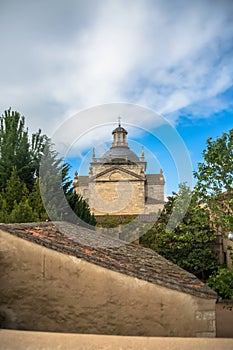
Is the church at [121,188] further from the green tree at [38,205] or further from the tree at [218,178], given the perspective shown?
the tree at [218,178]

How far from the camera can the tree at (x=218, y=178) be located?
6742 millimetres

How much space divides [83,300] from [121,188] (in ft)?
66.2

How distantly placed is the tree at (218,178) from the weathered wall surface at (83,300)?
2.24 m

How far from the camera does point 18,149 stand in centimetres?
1844

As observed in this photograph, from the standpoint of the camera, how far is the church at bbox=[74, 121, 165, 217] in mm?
20688

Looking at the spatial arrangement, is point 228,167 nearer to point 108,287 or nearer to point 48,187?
point 108,287

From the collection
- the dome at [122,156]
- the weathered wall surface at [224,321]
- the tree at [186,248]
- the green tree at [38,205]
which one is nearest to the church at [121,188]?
the dome at [122,156]

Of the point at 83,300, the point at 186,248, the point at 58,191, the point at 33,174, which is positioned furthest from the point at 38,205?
the point at 83,300

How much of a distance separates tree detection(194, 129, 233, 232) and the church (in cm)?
1188

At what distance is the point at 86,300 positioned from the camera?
18.0ft

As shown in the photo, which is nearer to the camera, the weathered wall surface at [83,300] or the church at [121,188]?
the weathered wall surface at [83,300]

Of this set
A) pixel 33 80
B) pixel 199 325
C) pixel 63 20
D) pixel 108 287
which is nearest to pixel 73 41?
pixel 63 20

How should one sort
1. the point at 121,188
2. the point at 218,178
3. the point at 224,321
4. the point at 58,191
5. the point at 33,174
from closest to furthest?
the point at 218,178 < the point at 224,321 < the point at 58,191 < the point at 33,174 < the point at 121,188

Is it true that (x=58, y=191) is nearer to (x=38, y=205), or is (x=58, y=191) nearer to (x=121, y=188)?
(x=38, y=205)
